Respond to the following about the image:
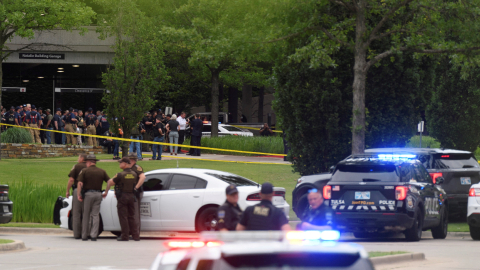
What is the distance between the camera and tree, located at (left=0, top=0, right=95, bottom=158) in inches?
1191

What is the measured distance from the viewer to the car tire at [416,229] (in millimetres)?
13891

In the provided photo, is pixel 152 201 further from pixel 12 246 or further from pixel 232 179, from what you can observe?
pixel 12 246

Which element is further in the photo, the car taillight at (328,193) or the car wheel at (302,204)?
the car wheel at (302,204)

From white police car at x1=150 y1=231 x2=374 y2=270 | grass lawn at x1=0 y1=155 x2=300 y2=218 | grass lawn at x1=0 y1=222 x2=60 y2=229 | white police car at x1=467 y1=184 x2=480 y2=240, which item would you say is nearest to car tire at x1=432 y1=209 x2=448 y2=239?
white police car at x1=467 y1=184 x2=480 y2=240

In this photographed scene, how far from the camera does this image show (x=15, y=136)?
32.9 m

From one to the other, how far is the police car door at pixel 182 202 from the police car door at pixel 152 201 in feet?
0.39

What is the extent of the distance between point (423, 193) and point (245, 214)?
727 centimetres

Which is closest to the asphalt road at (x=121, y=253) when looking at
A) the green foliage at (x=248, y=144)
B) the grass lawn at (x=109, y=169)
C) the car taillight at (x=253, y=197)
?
the car taillight at (x=253, y=197)

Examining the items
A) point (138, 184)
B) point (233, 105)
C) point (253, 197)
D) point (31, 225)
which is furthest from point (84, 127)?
point (253, 197)

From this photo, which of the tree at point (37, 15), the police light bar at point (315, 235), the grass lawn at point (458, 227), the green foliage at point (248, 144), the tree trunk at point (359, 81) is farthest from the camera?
the green foliage at point (248, 144)

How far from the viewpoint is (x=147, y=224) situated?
15.5 meters

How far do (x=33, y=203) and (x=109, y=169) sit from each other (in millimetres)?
8583

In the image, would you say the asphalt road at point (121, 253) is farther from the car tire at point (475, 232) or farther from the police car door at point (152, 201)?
the police car door at point (152, 201)

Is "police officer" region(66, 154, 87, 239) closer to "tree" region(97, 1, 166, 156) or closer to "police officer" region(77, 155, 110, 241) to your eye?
"police officer" region(77, 155, 110, 241)
